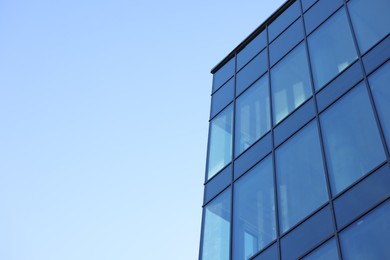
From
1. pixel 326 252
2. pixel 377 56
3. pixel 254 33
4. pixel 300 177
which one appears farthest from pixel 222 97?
pixel 326 252

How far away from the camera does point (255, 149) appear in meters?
19.5

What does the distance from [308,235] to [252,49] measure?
1162 centimetres

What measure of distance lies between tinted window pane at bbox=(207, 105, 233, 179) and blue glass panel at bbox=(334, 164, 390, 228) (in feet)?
22.5

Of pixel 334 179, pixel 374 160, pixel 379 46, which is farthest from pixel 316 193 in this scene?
pixel 379 46

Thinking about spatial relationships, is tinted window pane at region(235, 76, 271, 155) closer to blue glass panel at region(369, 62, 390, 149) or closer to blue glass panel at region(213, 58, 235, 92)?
blue glass panel at region(213, 58, 235, 92)

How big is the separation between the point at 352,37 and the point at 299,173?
4838mm

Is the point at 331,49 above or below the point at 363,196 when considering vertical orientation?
above

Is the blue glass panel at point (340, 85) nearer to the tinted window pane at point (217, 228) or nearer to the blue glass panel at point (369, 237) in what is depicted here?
the tinted window pane at point (217, 228)

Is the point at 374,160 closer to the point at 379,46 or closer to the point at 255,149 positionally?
the point at 379,46

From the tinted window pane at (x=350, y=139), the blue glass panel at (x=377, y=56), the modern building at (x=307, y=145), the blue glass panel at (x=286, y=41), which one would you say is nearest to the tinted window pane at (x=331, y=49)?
the modern building at (x=307, y=145)

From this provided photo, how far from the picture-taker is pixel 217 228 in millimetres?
18922

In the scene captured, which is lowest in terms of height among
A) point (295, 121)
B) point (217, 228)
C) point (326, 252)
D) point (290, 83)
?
point (326, 252)

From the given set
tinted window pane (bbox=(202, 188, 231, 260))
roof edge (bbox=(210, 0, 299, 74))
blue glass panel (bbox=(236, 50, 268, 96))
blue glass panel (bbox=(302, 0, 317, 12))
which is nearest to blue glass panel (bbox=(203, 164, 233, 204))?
tinted window pane (bbox=(202, 188, 231, 260))

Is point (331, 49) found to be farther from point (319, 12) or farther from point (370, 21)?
point (319, 12)
